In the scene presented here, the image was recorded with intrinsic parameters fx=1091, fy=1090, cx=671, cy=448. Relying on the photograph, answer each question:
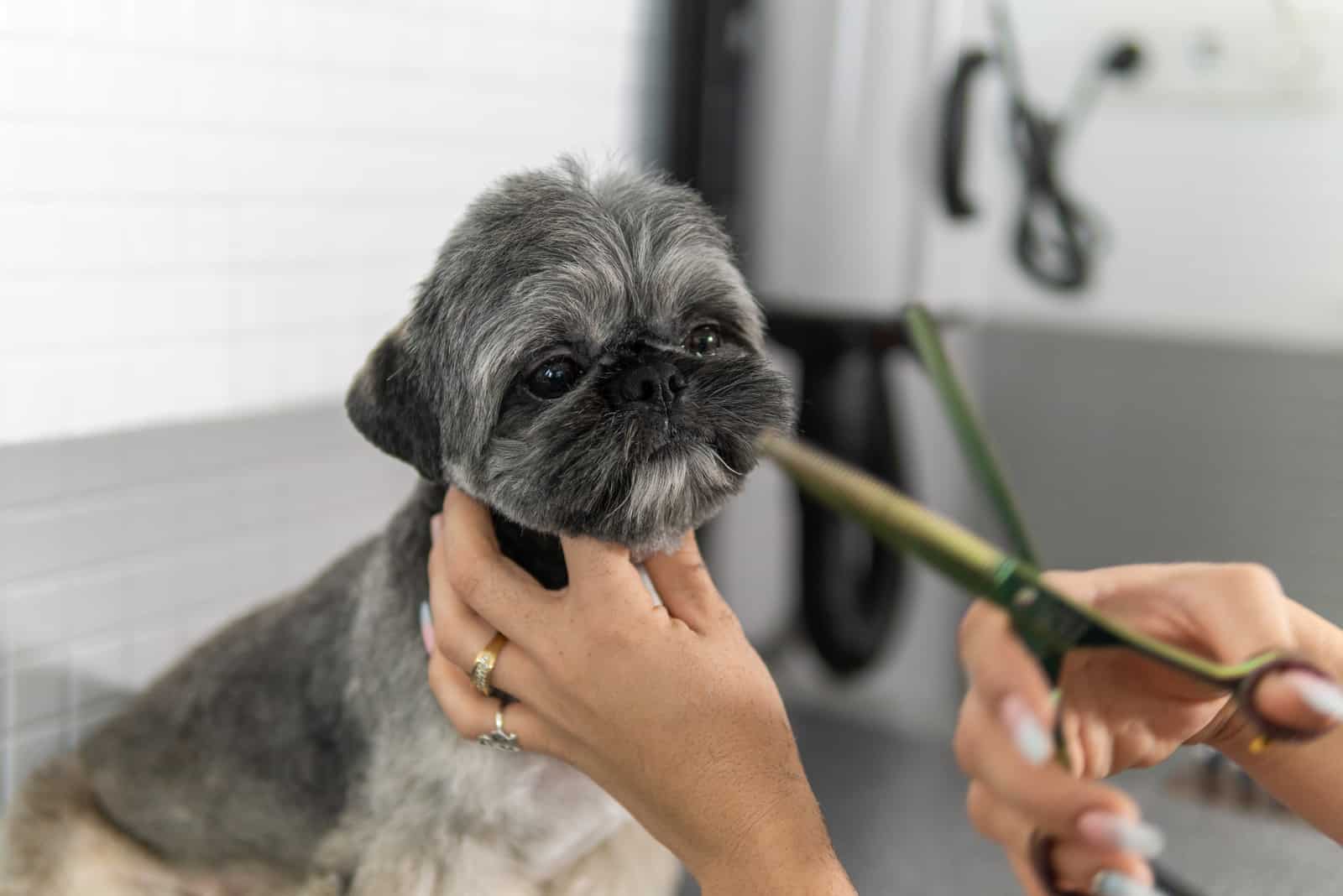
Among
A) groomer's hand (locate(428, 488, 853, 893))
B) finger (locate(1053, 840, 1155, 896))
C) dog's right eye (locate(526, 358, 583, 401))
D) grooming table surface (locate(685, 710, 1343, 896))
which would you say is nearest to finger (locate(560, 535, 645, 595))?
groomer's hand (locate(428, 488, 853, 893))

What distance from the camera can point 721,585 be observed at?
5.61 ft

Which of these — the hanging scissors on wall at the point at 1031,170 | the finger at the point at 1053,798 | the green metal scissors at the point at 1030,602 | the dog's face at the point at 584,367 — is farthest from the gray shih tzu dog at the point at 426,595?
the hanging scissors on wall at the point at 1031,170

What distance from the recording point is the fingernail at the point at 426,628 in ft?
2.93

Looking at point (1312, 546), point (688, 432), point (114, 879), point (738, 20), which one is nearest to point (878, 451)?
point (738, 20)

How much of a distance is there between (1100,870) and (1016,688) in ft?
0.33

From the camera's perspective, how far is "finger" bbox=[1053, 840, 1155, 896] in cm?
55

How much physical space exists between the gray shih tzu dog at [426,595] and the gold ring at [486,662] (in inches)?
2.9

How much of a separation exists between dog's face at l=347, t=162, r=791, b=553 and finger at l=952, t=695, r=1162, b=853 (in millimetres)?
272

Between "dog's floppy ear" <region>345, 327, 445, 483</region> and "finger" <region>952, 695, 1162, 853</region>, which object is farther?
Answer: "dog's floppy ear" <region>345, 327, 445, 483</region>

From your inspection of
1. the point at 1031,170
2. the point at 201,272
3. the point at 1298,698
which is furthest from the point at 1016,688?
the point at 1031,170

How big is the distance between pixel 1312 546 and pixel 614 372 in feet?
1.90

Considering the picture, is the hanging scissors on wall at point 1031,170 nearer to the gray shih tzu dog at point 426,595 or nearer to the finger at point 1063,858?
the gray shih tzu dog at point 426,595

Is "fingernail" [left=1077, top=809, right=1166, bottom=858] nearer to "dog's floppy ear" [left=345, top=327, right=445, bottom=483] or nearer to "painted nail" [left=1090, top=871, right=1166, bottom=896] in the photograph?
"painted nail" [left=1090, top=871, right=1166, bottom=896]

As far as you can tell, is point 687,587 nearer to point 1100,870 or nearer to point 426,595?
point 426,595
